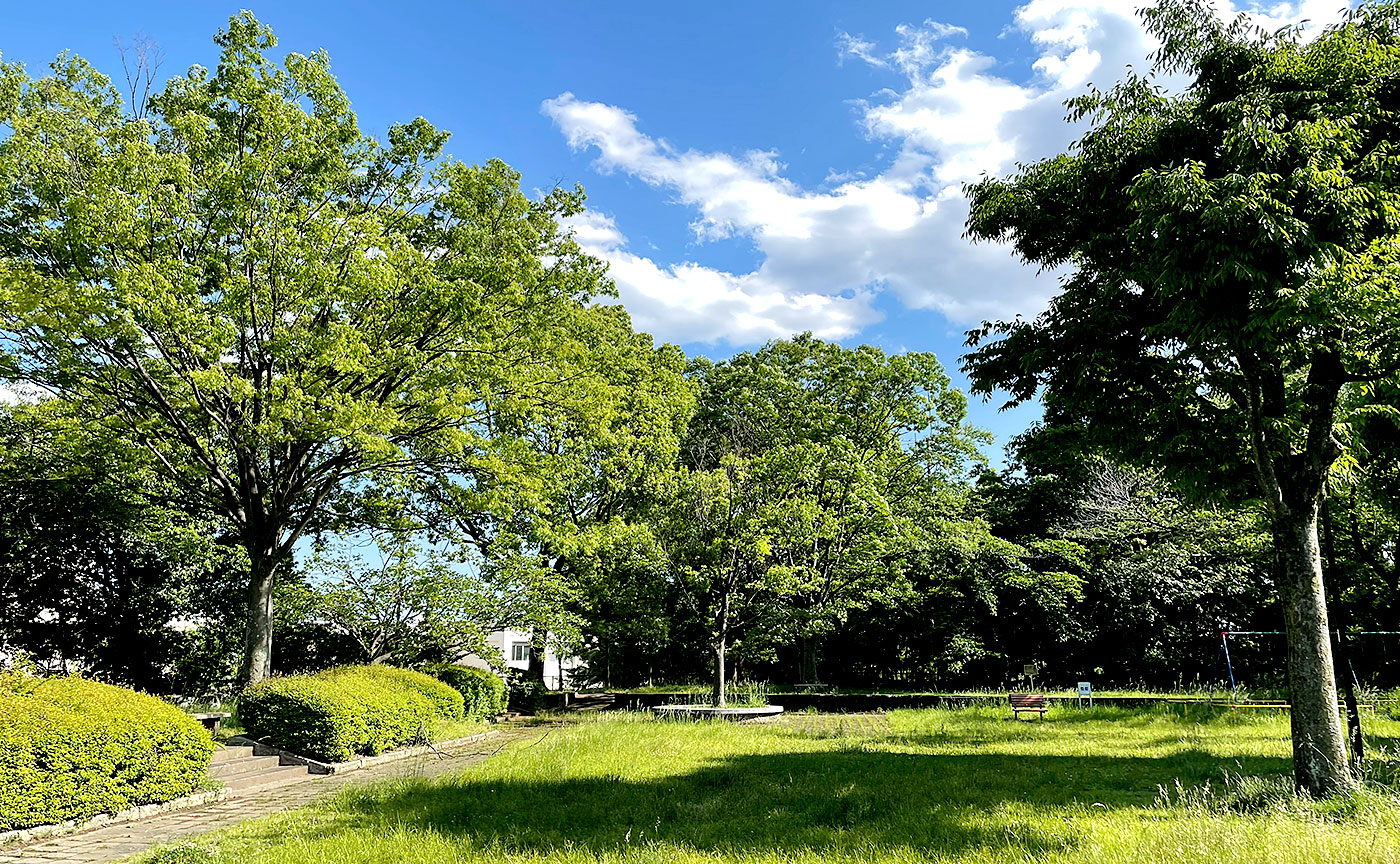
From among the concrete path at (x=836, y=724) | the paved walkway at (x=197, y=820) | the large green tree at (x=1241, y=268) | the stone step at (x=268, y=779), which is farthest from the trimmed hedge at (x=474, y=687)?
the large green tree at (x=1241, y=268)

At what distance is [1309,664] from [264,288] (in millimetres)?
14740

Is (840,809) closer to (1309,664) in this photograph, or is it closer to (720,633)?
(1309,664)

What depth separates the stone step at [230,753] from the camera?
9.85 meters

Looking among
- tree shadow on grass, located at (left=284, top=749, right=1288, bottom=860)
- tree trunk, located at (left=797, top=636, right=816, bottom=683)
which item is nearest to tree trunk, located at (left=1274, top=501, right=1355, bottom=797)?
tree shadow on grass, located at (left=284, top=749, right=1288, bottom=860)

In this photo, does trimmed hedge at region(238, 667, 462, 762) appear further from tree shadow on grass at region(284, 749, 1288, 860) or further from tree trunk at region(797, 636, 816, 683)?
tree trunk at region(797, 636, 816, 683)

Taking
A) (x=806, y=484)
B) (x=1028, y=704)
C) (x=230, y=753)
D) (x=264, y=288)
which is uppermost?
(x=264, y=288)

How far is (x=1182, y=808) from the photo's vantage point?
6.62 meters

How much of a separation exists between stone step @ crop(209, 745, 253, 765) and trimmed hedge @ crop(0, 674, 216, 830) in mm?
1108

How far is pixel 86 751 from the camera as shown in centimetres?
754

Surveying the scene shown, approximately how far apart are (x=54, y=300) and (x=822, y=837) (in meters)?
12.8

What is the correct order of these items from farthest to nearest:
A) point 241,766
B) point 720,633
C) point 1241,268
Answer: point 720,633, point 241,766, point 1241,268

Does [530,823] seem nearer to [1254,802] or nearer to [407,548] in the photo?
[1254,802]

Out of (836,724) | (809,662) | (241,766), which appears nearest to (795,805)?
(241,766)

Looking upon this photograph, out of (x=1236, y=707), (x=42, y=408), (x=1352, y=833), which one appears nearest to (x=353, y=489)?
(x=42, y=408)
